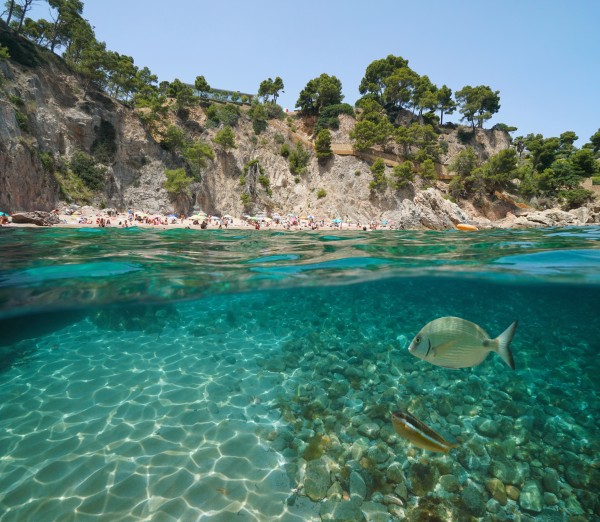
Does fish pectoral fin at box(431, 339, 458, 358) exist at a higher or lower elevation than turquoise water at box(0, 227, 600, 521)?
higher

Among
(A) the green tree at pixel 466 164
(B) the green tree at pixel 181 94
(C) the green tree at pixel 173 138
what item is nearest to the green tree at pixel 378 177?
(A) the green tree at pixel 466 164

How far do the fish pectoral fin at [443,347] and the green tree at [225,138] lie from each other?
5073 cm

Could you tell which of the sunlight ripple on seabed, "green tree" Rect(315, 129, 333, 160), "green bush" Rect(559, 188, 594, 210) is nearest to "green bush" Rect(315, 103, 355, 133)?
"green tree" Rect(315, 129, 333, 160)

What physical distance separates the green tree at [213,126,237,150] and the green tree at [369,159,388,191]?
23171 millimetres

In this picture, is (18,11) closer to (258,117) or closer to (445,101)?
(258,117)

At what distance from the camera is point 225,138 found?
48344 millimetres

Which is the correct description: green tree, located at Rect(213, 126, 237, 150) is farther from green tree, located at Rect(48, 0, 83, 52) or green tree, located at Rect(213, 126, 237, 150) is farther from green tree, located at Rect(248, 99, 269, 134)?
green tree, located at Rect(48, 0, 83, 52)

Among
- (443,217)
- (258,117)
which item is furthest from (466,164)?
(258,117)

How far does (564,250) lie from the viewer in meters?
11.0

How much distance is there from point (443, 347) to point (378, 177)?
52488mm

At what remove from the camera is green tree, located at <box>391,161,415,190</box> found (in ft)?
168

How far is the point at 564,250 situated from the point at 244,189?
42433 millimetres

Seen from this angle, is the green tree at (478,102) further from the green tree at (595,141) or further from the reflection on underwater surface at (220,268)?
the reflection on underwater surface at (220,268)

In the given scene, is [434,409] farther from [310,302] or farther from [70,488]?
[310,302]
